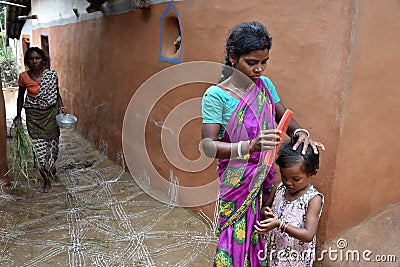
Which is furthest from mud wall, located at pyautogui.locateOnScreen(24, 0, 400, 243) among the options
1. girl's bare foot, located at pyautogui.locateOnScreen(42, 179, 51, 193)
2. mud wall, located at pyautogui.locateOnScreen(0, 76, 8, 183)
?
mud wall, located at pyautogui.locateOnScreen(0, 76, 8, 183)

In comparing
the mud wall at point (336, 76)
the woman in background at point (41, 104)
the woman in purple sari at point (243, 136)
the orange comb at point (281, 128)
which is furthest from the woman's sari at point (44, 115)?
the orange comb at point (281, 128)

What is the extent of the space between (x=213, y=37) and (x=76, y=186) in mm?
2593

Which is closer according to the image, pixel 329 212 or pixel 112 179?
pixel 329 212

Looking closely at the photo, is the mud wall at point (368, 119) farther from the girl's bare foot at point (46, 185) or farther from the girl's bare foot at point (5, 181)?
the girl's bare foot at point (5, 181)

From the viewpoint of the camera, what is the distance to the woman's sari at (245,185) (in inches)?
68.3

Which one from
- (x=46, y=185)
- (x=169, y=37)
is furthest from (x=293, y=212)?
(x=46, y=185)

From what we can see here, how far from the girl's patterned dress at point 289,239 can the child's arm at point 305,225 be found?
0.03 m

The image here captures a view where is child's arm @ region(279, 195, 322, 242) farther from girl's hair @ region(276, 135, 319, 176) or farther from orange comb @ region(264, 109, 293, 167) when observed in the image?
orange comb @ region(264, 109, 293, 167)

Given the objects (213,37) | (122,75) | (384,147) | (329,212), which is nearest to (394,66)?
(384,147)

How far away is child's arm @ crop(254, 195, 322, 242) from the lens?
171 centimetres

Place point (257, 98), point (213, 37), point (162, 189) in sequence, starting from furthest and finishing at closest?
1. point (162, 189)
2. point (213, 37)
3. point (257, 98)

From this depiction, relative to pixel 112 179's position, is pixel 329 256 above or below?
above

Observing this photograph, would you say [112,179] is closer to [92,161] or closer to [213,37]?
[92,161]

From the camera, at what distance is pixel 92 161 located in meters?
5.57
